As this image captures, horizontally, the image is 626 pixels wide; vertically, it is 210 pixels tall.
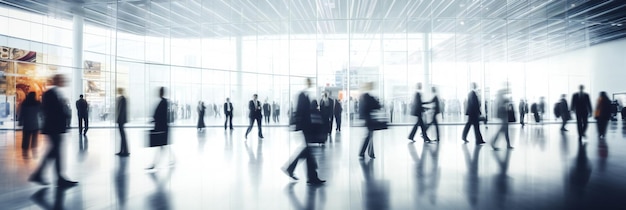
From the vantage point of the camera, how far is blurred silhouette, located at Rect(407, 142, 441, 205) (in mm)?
4305

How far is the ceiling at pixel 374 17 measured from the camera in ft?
57.2

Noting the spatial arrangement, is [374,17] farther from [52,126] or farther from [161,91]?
[52,126]

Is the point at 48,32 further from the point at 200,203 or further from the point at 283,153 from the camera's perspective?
the point at 200,203

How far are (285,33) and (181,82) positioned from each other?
789 cm

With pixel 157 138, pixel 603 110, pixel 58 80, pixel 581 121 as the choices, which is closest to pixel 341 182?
pixel 157 138

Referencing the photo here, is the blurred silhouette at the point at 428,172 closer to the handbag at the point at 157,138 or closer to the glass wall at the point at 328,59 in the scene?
the handbag at the point at 157,138

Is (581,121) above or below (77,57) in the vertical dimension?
below

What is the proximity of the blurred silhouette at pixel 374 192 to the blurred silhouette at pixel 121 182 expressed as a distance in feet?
9.45

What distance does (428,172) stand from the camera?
221 inches

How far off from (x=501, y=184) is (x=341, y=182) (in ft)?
7.46

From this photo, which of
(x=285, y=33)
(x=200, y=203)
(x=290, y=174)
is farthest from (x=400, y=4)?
(x=200, y=203)

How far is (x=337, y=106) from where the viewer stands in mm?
13523

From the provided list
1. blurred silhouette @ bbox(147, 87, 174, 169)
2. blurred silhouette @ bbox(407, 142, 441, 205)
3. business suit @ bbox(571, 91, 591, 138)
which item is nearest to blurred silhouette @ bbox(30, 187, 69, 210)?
blurred silhouette @ bbox(147, 87, 174, 169)

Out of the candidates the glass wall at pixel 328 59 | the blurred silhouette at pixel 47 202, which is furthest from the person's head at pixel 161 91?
the glass wall at pixel 328 59
